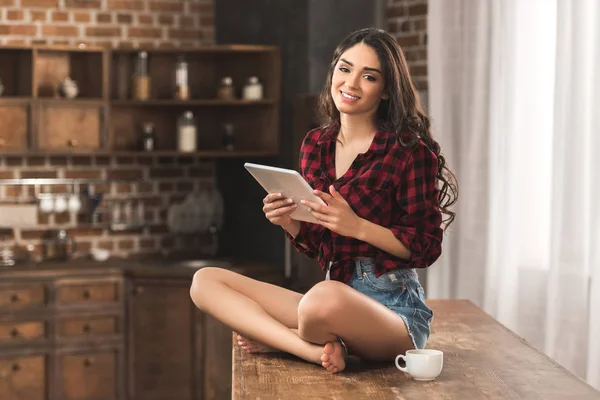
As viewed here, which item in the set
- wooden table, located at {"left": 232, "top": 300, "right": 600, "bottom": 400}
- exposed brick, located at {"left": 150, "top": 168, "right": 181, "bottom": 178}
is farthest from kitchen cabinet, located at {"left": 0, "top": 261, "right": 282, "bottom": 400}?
wooden table, located at {"left": 232, "top": 300, "right": 600, "bottom": 400}

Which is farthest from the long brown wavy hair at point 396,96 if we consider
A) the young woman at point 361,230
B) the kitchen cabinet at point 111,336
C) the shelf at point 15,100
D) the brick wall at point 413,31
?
the shelf at point 15,100

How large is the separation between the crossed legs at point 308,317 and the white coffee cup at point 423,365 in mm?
112

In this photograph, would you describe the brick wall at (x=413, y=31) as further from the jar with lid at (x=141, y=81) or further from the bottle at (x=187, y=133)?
the jar with lid at (x=141, y=81)

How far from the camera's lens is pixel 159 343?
16.6 feet

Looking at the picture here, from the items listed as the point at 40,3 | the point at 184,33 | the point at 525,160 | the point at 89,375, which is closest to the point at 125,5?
the point at 184,33

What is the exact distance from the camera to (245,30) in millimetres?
5465

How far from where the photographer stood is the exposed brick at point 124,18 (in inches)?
221

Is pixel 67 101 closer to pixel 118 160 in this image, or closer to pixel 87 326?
pixel 118 160

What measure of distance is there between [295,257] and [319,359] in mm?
2391

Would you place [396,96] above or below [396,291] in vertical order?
above

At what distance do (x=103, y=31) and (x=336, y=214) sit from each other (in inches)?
138

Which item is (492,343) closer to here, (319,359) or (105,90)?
(319,359)

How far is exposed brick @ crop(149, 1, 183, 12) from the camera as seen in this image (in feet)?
18.6

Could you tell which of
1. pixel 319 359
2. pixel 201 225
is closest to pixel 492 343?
pixel 319 359
